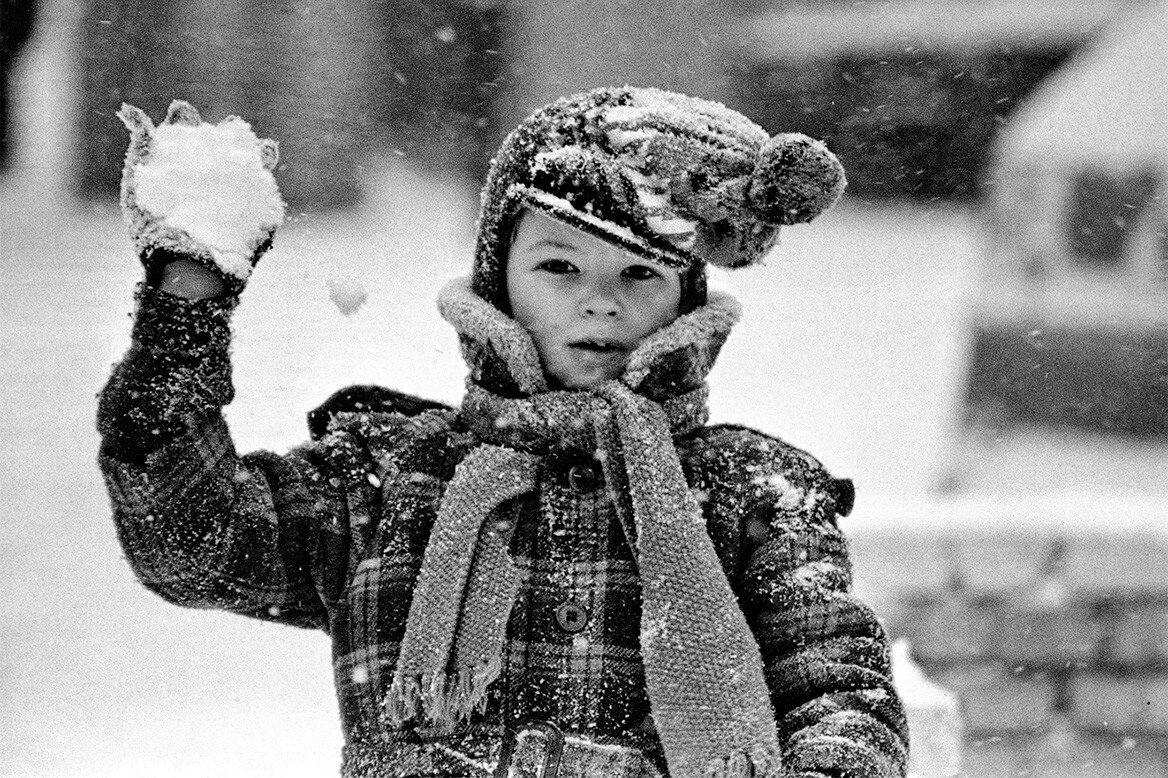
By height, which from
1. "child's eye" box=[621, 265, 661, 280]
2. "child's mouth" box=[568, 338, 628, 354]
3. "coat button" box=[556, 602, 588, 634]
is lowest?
"coat button" box=[556, 602, 588, 634]

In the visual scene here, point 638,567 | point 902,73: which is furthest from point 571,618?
point 902,73

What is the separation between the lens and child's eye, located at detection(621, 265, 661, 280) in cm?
169

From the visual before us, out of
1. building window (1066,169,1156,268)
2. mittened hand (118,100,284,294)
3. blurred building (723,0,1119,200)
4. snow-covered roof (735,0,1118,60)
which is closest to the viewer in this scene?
mittened hand (118,100,284,294)

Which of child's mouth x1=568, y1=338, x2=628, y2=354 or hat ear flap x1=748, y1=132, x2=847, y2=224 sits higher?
hat ear flap x1=748, y1=132, x2=847, y2=224

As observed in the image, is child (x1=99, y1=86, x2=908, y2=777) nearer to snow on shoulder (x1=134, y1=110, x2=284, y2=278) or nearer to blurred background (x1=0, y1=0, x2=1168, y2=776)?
snow on shoulder (x1=134, y1=110, x2=284, y2=278)

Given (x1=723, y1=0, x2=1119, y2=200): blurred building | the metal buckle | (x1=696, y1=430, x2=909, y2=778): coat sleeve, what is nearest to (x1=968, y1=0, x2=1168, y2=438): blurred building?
(x1=723, y1=0, x2=1119, y2=200): blurred building

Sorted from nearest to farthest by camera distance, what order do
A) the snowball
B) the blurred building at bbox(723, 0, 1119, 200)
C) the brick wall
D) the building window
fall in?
the snowball → the brick wall → the blurred building at bbox(723, 0, 1119, 200) → the building window

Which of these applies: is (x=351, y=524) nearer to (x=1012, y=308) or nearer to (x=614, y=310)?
(x=614, y=310)

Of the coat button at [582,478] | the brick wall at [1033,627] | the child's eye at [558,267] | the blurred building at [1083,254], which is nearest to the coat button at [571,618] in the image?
the coat button at [582,478]

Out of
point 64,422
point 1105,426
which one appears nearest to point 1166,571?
point 1105,426

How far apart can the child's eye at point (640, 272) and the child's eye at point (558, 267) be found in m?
0.05

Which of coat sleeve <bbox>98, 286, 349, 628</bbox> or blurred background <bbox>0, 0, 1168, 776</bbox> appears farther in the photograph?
blurred background <bbox>0, 0, 1168, 776</bbox>

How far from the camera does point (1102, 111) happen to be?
524 centimetres

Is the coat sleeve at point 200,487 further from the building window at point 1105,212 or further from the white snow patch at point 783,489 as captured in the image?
the building window at point 1105,212
